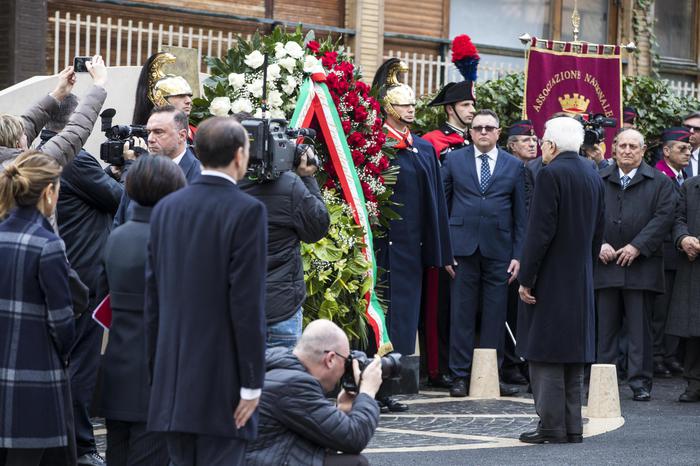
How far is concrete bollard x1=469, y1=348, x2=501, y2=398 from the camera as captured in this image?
10.9 meters

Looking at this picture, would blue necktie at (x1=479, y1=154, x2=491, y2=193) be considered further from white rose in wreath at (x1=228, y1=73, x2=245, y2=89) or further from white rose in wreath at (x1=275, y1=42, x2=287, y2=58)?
white rose in wreath at (x1=228, y1=73, x2=245, y2=89)

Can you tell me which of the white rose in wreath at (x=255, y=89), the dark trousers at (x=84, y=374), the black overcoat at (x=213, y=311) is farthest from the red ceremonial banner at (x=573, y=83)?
the black overcoat at (x=213, y=311)

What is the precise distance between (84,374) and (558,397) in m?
3.04

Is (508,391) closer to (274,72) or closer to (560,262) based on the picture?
(560,262)

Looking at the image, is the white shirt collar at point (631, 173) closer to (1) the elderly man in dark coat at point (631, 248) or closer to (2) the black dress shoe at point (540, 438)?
(1) the elderly man in dark coat at point (631, 248)

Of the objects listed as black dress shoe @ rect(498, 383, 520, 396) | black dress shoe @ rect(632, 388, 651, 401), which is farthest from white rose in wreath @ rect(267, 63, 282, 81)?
black dress shoe @ rect(632, 388, 651, 401)

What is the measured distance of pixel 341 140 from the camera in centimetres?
984

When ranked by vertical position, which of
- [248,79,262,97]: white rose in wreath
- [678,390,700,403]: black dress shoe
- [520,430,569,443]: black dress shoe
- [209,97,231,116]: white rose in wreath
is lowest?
[678,390,700,403]: black dress shoe

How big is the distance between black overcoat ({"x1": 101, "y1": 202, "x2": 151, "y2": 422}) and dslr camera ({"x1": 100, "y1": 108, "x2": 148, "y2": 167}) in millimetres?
1720

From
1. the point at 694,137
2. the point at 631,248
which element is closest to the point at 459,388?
the point at 631,248

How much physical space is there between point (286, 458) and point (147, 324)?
0.79m

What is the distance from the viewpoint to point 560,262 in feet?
28.7

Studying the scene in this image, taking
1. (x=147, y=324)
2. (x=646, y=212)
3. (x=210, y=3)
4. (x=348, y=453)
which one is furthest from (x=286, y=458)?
(x=210, y=3)

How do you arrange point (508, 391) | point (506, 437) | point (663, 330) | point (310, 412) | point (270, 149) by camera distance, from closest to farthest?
point (310, 412)
point (270, 149)
point (506, 437)
point (508, 391)
point (663, 330)
